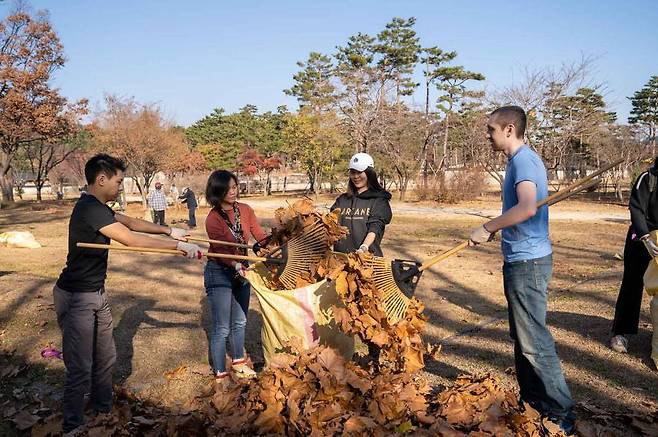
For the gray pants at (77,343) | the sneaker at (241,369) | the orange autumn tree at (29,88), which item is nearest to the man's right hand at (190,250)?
the gray pants at (77,343)

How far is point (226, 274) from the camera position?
11.8 feet

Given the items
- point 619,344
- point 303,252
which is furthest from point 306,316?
point 619,344

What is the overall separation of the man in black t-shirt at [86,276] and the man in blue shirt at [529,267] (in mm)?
1858

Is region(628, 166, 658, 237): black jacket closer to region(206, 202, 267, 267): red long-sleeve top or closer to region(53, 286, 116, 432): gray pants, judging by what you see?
region(206, 202, 267, 267): red long-sleeve top

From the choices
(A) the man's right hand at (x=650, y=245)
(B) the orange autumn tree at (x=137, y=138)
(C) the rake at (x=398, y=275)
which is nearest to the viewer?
(C) the rake at (x=398, y=275)

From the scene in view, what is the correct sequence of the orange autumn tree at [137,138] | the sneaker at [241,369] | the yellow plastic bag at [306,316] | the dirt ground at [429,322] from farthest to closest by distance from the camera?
the orange autumn tree at [137,138] → the dirt ground at [429,322] → the sneaker at [241,369] → the yellow plastic bag at [306,316]

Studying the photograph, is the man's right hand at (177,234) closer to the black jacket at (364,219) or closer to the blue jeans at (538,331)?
the black jacket at (364,219)

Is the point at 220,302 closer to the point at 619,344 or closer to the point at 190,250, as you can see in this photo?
the point at 190,250

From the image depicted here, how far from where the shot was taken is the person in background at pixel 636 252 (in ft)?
13.3

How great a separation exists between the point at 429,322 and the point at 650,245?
2238 millimetres

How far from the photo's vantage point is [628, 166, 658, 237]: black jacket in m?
4.05

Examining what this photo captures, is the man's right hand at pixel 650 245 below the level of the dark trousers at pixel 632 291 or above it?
above

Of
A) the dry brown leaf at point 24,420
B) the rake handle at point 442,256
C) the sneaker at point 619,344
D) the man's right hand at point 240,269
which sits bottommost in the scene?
the dry brown leaf at point 24,420

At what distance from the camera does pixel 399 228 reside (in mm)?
15328
